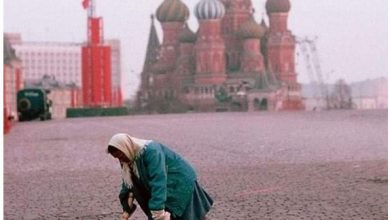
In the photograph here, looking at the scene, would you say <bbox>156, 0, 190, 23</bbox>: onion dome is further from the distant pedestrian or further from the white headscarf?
the white headscarf

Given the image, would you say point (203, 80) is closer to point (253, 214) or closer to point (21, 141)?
point (21, 141)

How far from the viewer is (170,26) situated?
239ft

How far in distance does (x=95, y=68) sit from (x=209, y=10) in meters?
16.3

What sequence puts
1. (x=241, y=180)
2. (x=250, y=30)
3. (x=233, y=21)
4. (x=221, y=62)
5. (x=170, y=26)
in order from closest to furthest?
(x=241, y=180), (x=221, y=62), (x=250, y=30), (x=233, y=21), (x=170, y=26)

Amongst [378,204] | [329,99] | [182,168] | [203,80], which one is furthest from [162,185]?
[329,99]

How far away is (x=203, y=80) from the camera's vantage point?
67.6 metres

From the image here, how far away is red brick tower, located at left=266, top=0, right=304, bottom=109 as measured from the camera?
69938 mm

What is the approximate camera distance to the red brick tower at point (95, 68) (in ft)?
190

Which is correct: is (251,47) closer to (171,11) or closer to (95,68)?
(171,11)

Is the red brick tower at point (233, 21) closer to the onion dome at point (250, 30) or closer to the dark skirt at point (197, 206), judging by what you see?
the onion dome at point (250, 30)

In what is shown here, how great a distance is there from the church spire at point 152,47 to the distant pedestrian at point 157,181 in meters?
68.2

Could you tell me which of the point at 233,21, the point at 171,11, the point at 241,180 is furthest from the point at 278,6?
the point at 241,180

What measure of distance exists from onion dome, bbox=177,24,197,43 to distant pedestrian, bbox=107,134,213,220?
224 ft

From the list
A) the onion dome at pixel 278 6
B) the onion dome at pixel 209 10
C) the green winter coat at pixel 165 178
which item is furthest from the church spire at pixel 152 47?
the green winter coat at pixel 165 178
